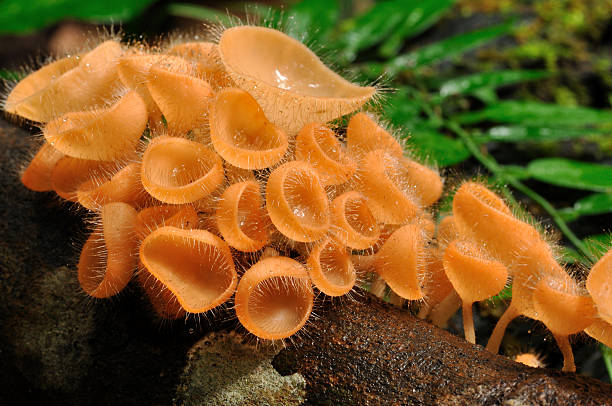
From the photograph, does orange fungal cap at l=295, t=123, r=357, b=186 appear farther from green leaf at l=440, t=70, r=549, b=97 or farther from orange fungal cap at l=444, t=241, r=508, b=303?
green leaf at l=440, t=70, r=549, b=97

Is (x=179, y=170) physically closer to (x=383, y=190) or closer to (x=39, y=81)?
(x=383, y=190)

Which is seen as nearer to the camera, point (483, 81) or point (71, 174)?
point (71, 174)

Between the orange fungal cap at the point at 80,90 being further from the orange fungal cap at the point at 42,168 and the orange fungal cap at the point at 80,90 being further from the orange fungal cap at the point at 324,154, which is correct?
the orange fungal cap at the point at 324,154

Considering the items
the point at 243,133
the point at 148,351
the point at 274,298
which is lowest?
the point at 148,351

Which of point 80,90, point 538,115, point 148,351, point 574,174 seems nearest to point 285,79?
point 80,90

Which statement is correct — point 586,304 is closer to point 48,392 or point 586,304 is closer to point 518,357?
point 518,357

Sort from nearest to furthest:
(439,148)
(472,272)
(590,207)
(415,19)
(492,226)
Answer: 1. (472,272)
2. (492,226)
3. (590,207)
4. (439,148)
5. (415,19)

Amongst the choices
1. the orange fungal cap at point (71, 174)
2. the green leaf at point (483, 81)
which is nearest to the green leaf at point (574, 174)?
the green leaf at point (483, 81)
